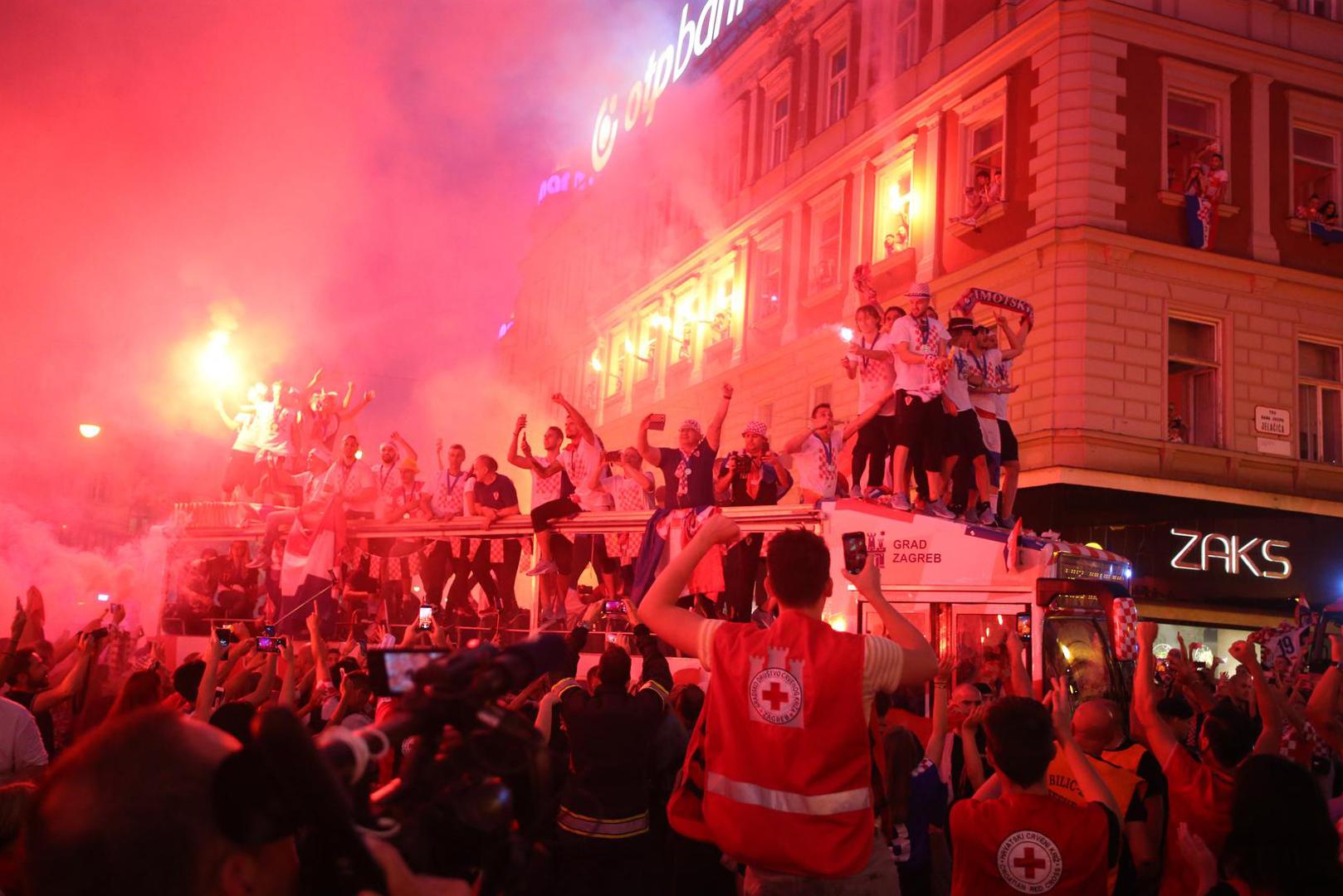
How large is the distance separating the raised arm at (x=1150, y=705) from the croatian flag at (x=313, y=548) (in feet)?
40.6

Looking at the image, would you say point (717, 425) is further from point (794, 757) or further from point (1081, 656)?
point (794, 757)

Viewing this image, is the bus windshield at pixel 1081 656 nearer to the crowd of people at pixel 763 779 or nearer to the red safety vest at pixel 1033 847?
the crowd of people at pixel 763 779

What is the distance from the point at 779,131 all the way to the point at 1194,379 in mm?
12832

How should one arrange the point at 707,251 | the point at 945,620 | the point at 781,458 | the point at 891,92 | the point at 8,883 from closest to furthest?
1. the point at 8,883
2. the point at 945,620
3. the point at 781,458
4. the point at 891,92
5. the point at 707,251

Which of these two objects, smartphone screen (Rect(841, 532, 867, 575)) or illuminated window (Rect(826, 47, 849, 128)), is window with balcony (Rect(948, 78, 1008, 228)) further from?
smartphone screen (Rect(841, 532, 867, 575))

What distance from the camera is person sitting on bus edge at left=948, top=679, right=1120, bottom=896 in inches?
132

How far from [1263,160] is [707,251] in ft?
46.7

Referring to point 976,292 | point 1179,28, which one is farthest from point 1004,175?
point 976,292

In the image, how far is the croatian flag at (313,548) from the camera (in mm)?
15328

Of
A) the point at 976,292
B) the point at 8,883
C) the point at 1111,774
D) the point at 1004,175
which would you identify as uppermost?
the point at 1004,175

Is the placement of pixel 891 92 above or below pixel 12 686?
above

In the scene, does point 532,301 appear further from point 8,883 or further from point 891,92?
point 8,883

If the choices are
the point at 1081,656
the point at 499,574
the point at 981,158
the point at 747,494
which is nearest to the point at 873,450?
the point at 747,494

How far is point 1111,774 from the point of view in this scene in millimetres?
4137
